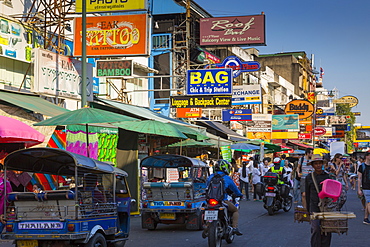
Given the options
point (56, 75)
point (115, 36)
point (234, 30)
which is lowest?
point (56, 75)

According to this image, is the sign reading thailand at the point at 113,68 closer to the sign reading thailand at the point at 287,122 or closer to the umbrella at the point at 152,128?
the umbrella at the point at 152,128

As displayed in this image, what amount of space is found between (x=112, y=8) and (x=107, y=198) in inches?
395

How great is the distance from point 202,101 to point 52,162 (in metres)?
18.5

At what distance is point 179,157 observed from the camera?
48.1ft

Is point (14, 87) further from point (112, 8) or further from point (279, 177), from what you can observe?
point (279, 177)

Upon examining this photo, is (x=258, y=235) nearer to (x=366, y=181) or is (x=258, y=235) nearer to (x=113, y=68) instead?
(x=366, y=181)

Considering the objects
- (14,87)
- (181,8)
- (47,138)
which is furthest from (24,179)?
(181,8)

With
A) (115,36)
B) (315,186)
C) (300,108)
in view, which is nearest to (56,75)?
(115,36)

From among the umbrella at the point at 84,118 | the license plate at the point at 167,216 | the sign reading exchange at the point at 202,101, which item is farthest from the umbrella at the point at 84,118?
the sign reading exchange at the point at 202,101

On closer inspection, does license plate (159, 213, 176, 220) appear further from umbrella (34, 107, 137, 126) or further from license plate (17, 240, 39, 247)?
license plate (17, 240, 39, 247)

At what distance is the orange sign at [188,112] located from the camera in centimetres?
2956

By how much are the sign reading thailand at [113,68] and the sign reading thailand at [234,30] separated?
11681 mm

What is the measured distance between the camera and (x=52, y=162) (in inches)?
392

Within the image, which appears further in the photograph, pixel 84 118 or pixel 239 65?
pixel 239 65
